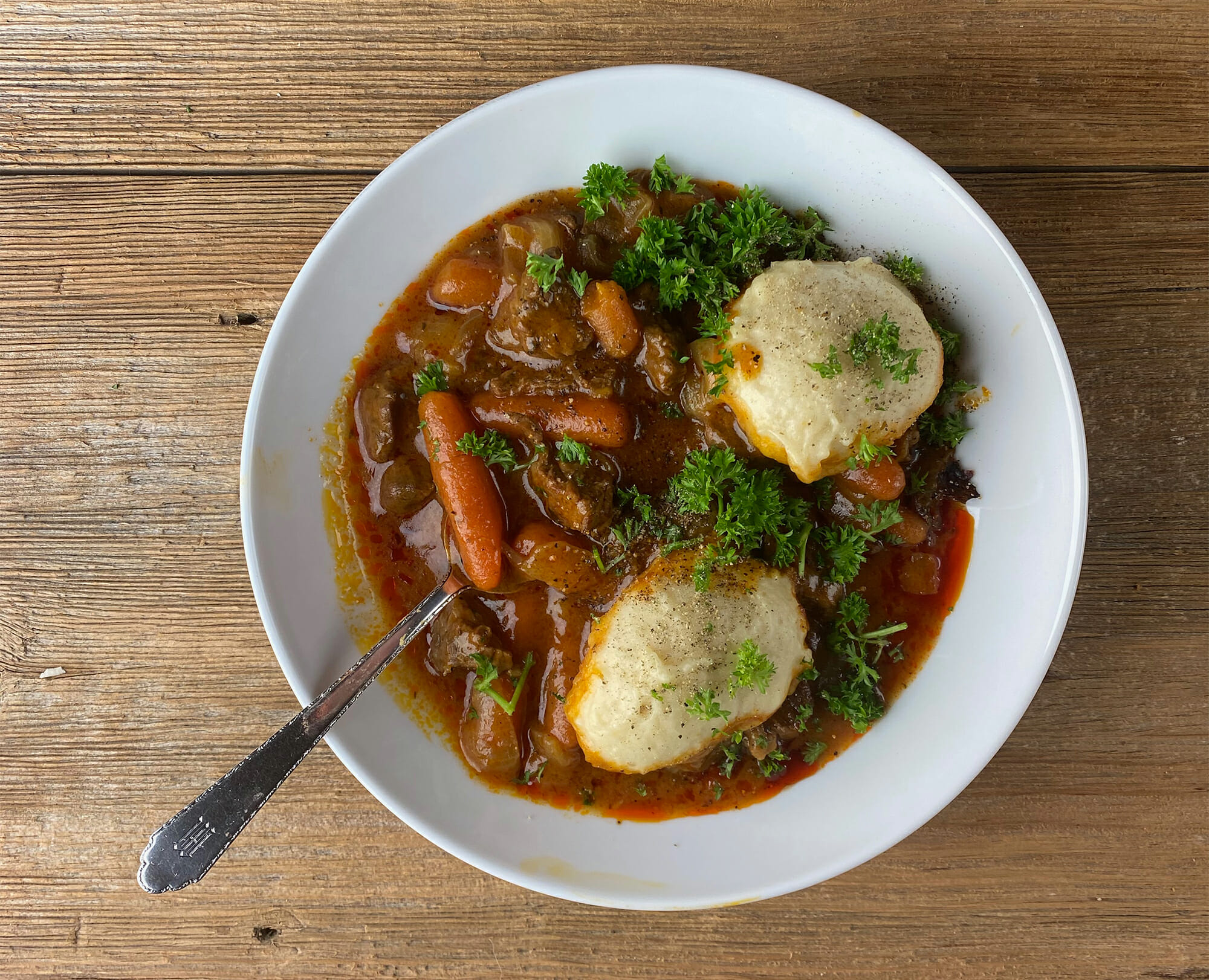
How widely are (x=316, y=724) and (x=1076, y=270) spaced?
13.0 ft

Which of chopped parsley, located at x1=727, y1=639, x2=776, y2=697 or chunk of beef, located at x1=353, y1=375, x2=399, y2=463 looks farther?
chunk of beef, located at x1=353, y1=375, x2=399, y2=463

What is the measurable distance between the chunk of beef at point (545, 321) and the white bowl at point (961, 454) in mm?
477

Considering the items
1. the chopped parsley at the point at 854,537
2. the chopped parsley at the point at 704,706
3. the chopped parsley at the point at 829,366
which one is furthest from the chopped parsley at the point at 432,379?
the chopped parsley at the point at 854,537

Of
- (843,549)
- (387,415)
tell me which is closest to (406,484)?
(387,415)

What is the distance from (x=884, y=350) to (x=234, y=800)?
3.08 m

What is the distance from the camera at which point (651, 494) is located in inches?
133

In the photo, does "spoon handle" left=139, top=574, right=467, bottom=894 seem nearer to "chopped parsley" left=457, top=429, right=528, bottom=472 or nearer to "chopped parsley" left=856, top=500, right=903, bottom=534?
"chopped parsley" left=457, top=429, right=528, bottom=472

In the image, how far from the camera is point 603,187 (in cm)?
308

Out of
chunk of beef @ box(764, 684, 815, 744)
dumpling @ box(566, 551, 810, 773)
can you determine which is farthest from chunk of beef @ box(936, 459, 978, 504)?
chunk of beef @ box(764, 684, 815, 744)

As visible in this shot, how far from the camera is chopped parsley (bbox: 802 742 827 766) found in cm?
342

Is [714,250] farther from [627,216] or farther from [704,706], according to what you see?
[704,706]

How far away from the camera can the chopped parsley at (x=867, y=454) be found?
304 centimetres

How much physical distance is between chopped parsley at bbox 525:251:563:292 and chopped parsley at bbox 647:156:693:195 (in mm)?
520

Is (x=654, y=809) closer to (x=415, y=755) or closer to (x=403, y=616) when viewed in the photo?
(x=415, y=755)
